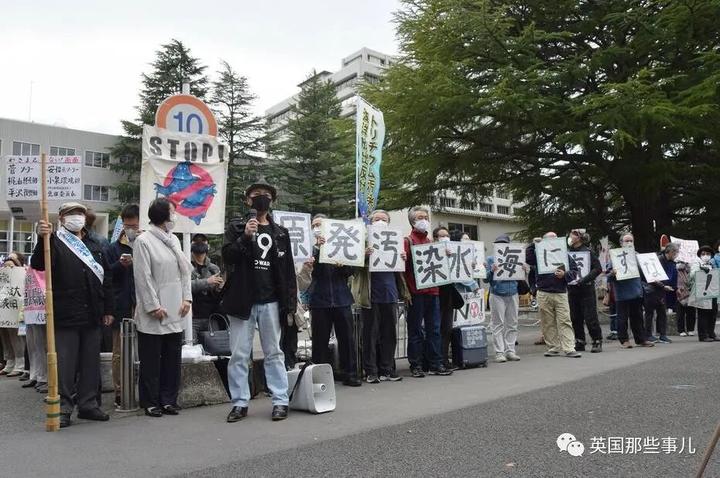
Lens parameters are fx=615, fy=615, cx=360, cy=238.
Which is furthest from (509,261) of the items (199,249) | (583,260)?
(199,249)

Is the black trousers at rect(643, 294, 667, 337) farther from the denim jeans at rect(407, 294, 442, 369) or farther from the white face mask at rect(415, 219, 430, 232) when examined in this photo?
the white face mask at rect(415, 219, 430, 232)

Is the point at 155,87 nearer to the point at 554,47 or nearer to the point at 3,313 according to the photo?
the point at 554,47

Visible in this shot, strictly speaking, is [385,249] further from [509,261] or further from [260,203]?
[509,261]

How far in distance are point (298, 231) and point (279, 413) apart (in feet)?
9.31

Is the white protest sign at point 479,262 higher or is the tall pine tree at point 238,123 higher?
the tall pine tree at point 238,123

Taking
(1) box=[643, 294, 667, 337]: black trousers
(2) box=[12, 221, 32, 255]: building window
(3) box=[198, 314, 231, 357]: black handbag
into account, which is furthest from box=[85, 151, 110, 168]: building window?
(3) box=[198, 314, 231, 357]: black handbag

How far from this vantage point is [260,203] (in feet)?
19.8

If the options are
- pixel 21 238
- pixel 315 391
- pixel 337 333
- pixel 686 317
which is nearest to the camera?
pixel 315 391

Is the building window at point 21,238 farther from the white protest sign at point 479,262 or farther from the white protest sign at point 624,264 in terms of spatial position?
the white protest sign at point 624,264

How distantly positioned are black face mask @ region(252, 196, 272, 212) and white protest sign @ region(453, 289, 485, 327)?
15.1 feet

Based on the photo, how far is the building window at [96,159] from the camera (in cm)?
5047

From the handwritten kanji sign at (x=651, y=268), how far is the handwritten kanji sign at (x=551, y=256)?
2676mm

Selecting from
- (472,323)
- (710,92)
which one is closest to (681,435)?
(472,323)

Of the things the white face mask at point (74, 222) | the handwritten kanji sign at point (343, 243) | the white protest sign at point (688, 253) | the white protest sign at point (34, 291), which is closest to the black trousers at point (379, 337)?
the handwritten kanji sign at point (343, 243)
